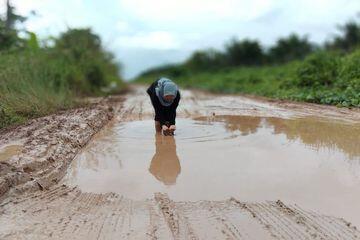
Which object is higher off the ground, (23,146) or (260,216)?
(23,146)

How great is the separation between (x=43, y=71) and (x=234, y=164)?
8.16 metres

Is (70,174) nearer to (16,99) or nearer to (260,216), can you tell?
(260,216)

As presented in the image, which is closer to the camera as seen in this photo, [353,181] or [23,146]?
[353,181]

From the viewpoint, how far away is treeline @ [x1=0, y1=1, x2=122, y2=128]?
9.20 meters

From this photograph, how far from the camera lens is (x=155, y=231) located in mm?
4023

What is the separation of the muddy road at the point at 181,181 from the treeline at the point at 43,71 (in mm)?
776

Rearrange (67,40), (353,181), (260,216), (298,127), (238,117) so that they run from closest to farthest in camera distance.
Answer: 1. (260,216)
2. (353,181)
3. (298,127)
4. (238,117)
5. (67,40)

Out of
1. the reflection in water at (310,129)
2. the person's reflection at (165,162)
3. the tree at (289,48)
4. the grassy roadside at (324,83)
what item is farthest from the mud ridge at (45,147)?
the tree at (289,48)

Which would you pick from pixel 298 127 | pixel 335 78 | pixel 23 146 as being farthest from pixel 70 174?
pixel 335 78

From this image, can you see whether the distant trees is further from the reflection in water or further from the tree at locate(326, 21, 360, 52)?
the reflection in water

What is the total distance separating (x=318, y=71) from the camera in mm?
15211

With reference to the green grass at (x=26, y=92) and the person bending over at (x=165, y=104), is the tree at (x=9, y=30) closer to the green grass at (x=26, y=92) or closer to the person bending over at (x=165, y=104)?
the green grass at (x=26, y=92)

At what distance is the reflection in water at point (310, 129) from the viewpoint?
6949mm

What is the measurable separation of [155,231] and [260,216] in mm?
1023
